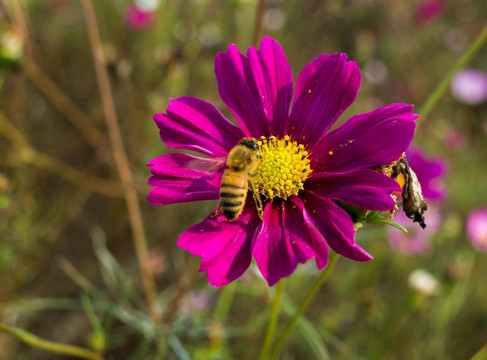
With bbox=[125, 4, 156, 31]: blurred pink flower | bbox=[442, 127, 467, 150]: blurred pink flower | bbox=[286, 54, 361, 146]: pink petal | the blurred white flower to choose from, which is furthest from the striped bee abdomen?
bbox=[442, 127, 467, 150]: blurred pink flower

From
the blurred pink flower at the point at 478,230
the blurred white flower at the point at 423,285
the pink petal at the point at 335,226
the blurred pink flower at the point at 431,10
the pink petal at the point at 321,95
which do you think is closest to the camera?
the pink petal at the point at 335,226

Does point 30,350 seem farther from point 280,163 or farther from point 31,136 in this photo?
point 280,163

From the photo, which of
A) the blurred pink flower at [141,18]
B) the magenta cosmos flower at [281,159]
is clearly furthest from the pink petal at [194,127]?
the blurred pink flower at [141,18]

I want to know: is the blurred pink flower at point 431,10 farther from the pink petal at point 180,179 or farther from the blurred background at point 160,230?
the pink petal at point 180,179

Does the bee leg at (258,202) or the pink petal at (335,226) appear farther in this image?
the bee leg at (258,202)

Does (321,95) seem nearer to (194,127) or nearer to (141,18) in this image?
(194,127)

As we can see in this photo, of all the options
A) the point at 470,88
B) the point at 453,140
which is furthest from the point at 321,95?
the point at 470,88
